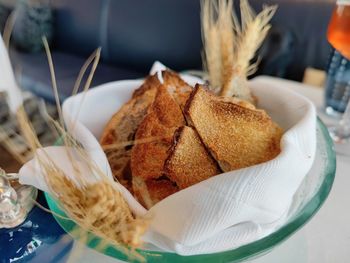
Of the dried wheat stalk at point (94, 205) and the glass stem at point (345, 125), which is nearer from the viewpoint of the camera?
the dried wheat stalk at point (94, 205)

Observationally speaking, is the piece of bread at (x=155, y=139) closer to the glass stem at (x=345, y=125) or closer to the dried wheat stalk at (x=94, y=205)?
the dried wheat stalk at (x=94, y=205)

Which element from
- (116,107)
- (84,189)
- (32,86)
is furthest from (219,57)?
(32,86)

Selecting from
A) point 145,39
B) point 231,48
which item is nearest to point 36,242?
point 231,48

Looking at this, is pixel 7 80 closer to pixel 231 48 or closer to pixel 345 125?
pixel 231 48

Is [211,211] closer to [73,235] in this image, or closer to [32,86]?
[73,235]

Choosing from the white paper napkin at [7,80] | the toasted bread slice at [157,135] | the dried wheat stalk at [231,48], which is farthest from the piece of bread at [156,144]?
the white paper napkin at [7,80]

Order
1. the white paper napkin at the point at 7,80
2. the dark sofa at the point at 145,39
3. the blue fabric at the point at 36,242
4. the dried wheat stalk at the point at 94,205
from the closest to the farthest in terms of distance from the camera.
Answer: the dried wheat stalk at the point at 94,205 < the blue fabric at the point at 36,242 < the white paper napkin at the point at 7,80 < the dark sofa at the point at 145,39
